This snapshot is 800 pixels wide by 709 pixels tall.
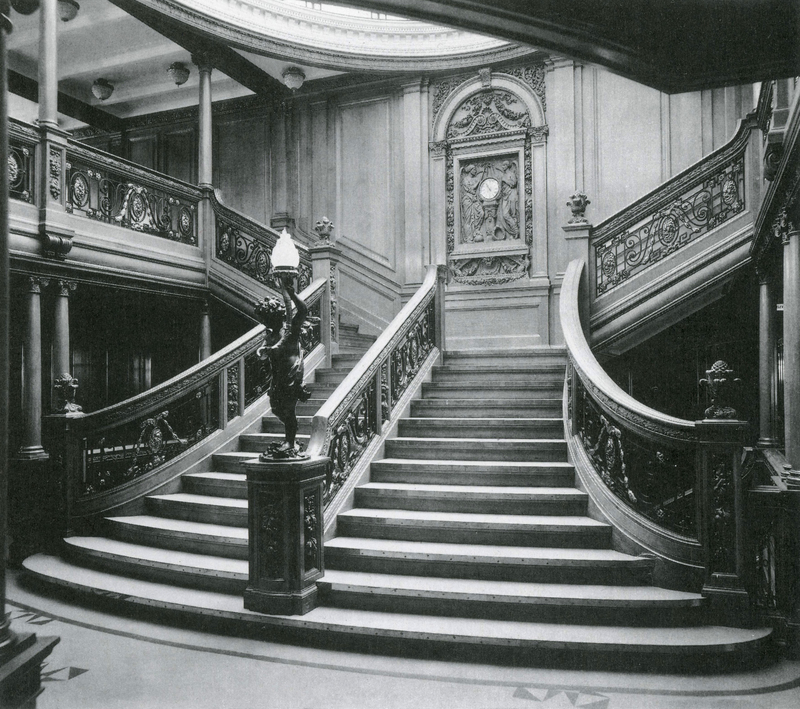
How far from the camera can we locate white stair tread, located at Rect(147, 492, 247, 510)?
509 centimetres

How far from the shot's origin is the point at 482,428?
18.3ft

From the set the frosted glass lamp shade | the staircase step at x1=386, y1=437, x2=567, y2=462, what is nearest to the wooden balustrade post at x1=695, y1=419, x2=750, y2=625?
the staircase step at x1=386, y1=437, x2=567, y2=462

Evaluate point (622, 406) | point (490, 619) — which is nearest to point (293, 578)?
point (490, 619)

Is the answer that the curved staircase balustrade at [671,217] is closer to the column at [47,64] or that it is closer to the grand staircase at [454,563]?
the grand staircase at [454,563]

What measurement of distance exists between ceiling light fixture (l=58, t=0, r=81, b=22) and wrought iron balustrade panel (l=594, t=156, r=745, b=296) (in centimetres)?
626

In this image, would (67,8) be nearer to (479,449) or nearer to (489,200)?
(489,200)

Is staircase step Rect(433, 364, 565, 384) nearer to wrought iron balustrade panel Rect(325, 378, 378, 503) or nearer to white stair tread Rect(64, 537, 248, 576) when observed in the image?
wrought iron balustrade panel Rect(325, 378, 378, 503)

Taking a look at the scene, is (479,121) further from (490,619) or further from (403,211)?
(490,619)

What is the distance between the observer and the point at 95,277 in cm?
693

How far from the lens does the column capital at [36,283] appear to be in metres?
6.17

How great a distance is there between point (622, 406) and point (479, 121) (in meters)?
6.07

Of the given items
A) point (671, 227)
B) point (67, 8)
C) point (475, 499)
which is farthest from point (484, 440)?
point (67, 8)

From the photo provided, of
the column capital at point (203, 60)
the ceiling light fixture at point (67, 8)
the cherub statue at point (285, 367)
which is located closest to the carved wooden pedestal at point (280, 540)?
the cherub statue at point (285, 367)

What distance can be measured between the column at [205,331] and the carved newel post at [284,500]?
14.8 ft
